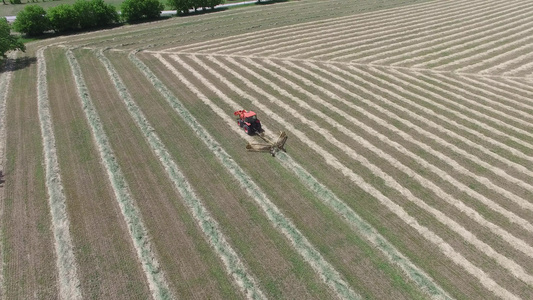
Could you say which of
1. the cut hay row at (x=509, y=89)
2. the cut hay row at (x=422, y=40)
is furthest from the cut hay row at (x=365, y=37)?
the cut hay row at (x=509, y=89)

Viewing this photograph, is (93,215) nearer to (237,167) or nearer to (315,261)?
(237,167)

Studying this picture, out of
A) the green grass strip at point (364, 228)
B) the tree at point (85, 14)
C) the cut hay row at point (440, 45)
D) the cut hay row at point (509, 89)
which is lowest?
the green grass strip at point (364, 228)

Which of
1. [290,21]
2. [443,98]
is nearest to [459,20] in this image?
[290,21]

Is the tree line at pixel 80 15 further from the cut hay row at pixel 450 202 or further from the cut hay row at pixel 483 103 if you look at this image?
the cut hay row at pixel 483 103

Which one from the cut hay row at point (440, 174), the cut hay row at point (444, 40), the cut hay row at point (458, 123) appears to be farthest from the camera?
the cut hay row at point (444, 40)

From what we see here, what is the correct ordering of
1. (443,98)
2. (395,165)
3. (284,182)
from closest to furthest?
(284,182) → (395,165) → (443,98)

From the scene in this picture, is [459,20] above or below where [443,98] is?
above

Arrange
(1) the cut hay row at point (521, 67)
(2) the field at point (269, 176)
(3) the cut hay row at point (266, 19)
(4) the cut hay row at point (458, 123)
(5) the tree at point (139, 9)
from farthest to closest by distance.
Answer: (5) the tree at point (139, 9)
(3) the cut hay row at point (266, 19)
(1) the cut hay row at point (521, 67)
(4) the cut hay row at point (458, 123)
(2) the field at point (269, 176)
